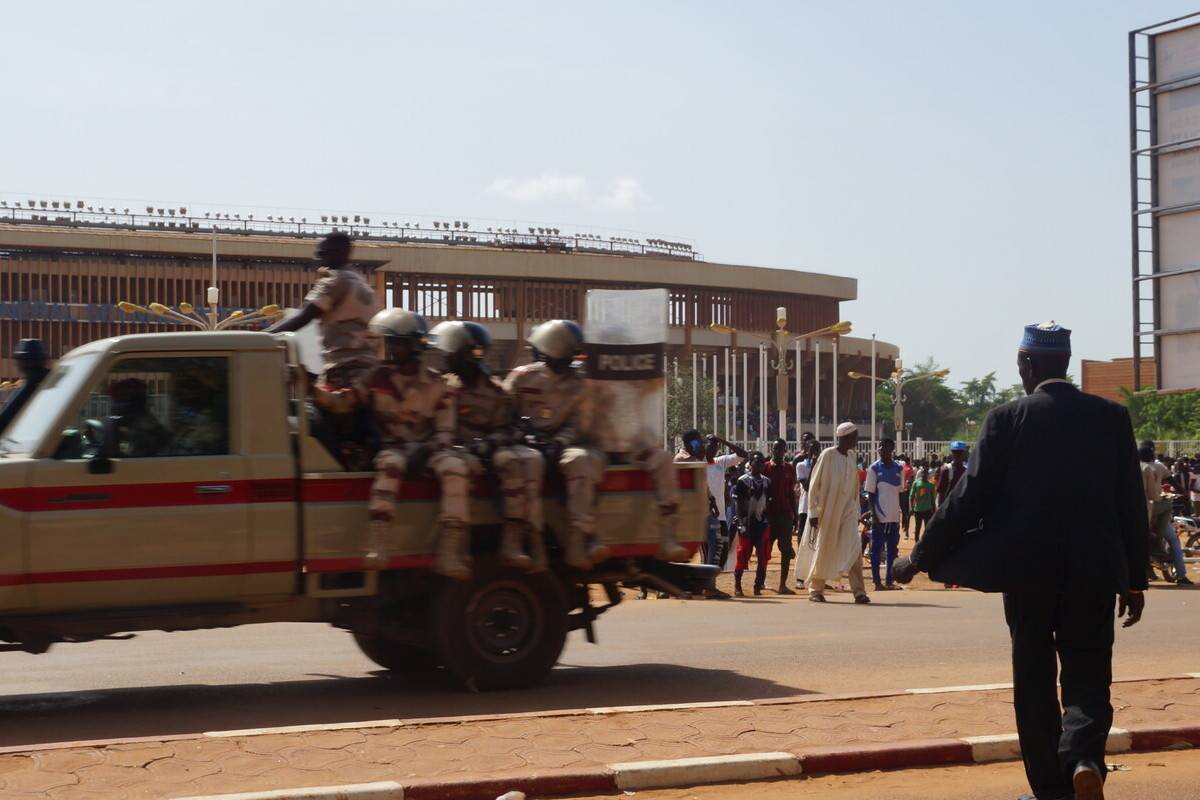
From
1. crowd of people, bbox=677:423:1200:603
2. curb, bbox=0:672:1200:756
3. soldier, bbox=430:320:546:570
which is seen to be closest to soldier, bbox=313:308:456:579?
soldier, bbox=430:320:546:570

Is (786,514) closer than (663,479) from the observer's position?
No

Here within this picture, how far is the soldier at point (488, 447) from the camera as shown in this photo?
9438 millimetres

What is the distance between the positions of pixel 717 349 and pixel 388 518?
86.4 metres

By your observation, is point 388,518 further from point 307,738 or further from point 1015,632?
point 1015,632

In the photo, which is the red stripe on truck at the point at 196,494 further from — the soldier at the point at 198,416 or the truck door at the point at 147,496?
the soldier at the point at 198,416

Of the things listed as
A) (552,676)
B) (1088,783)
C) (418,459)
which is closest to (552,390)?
(418,459)

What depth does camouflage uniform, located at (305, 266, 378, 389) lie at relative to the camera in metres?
9.56

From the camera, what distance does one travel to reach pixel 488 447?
380 inches

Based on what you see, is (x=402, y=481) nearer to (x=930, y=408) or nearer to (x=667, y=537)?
(x=667, y=537)

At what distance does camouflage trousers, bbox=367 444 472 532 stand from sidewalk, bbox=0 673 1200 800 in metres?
1.70

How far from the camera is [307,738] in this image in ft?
23.9

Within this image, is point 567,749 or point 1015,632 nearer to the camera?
point 1015,632

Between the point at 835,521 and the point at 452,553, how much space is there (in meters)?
8.05

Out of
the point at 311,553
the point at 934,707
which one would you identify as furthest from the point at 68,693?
the point at 934,707
